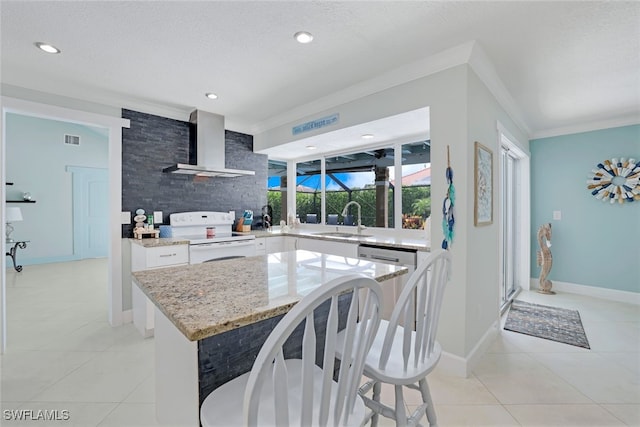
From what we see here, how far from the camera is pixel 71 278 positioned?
4719mm

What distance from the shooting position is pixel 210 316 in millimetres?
840

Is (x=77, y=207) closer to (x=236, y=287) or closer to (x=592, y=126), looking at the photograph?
(x=236, y=287)

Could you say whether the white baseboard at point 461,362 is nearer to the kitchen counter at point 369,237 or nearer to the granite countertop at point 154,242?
the kitchen counter at point 369,237

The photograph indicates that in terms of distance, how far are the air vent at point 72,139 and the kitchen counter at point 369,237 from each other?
554cm

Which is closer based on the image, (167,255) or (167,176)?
(167,255)

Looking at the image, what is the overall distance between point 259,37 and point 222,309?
1806 millimetres

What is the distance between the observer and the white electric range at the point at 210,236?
9.73ft

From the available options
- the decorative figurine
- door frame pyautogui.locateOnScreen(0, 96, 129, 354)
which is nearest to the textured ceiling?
door frame pyautogui.locateOnScreen(0, 96, 129, 354)

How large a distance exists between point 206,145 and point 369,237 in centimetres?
223

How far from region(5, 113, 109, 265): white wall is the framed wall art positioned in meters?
7.88

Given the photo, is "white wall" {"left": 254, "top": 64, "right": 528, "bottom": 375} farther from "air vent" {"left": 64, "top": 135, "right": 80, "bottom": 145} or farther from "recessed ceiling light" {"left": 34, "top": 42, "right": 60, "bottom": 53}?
"air vent" {"left": 64, "top": 135, "right": 80, "bottom": 145}

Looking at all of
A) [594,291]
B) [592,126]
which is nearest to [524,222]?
[594,291]

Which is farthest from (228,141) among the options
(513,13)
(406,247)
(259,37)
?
(513,13)

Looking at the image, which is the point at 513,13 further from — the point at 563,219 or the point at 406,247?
the point at 563,219
